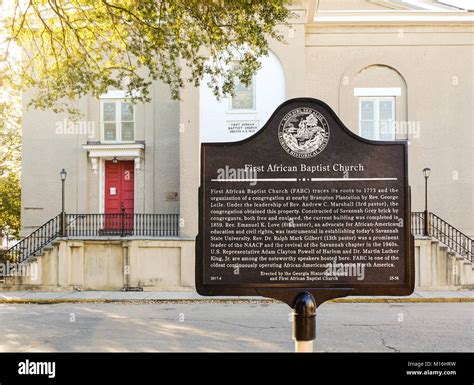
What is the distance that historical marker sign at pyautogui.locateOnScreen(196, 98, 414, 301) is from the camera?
4.59m

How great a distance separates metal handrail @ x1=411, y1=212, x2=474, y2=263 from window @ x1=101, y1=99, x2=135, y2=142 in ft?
40.8

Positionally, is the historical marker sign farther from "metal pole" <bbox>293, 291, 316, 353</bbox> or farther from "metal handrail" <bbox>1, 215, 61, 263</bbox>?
"metal handrail" <bbox>1, 215, 61, 263</bbox>

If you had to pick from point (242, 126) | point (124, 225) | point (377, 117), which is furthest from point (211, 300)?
point (377, 117)

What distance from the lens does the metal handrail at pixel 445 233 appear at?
1922cm

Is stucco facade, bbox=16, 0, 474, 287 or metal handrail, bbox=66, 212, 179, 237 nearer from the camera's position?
metal handrail, bbox=66, 212, 179, 237

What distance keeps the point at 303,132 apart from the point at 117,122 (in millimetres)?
18595

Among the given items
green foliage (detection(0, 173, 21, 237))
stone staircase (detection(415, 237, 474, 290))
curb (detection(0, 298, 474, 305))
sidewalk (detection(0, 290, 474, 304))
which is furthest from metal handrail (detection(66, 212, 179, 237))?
stone staircase (detection(415, 237, 474, 290))

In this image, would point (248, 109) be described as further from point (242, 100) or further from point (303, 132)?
point (303, 132)

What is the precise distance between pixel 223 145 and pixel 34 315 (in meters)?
10.8

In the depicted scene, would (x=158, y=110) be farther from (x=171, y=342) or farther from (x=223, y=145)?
(x=223, y=145)

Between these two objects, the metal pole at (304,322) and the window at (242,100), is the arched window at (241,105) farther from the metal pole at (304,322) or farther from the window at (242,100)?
the metal pole at (304,322)

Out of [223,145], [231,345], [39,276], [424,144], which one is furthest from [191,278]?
[223,145]

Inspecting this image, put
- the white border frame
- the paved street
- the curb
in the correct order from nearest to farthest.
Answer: the paved street → the curb → the white border frame

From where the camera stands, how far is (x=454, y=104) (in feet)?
68.8
